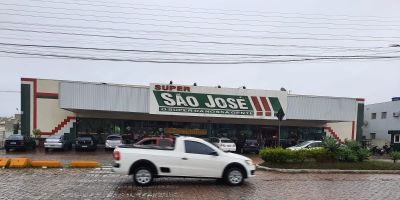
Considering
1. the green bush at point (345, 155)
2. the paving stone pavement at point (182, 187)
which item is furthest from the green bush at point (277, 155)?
the paving stone pavement at point (182, 187)

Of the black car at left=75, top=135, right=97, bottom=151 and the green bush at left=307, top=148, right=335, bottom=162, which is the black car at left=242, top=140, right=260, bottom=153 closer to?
the black car at left=75, top=135, right=97, bottom=151

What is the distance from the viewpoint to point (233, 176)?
48.0 feet

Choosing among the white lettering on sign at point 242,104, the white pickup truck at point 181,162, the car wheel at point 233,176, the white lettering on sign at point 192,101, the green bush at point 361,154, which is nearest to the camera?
the white pickup truck at point 181,162

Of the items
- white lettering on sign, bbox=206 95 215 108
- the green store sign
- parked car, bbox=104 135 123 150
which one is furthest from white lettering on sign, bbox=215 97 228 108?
parked car, bbox=104 135 123 150

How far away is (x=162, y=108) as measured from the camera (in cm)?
3725

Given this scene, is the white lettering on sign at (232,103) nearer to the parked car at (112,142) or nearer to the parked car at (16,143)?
the parked car at (112,142)

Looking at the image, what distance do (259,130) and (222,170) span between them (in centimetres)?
3037

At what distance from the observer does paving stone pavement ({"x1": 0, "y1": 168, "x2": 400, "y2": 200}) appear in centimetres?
1255

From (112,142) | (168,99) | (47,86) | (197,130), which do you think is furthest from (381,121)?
(47,86)

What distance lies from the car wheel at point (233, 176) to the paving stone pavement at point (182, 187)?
258mm

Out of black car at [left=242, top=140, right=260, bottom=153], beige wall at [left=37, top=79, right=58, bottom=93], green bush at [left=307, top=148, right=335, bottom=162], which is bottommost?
black car at [left=242, top=140, right=260, bottom=153]

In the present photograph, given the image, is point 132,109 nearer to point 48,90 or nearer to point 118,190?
point 48,90

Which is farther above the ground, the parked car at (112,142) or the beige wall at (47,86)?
the beige wall at (47,86)

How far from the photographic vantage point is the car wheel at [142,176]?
1406 centimetres
